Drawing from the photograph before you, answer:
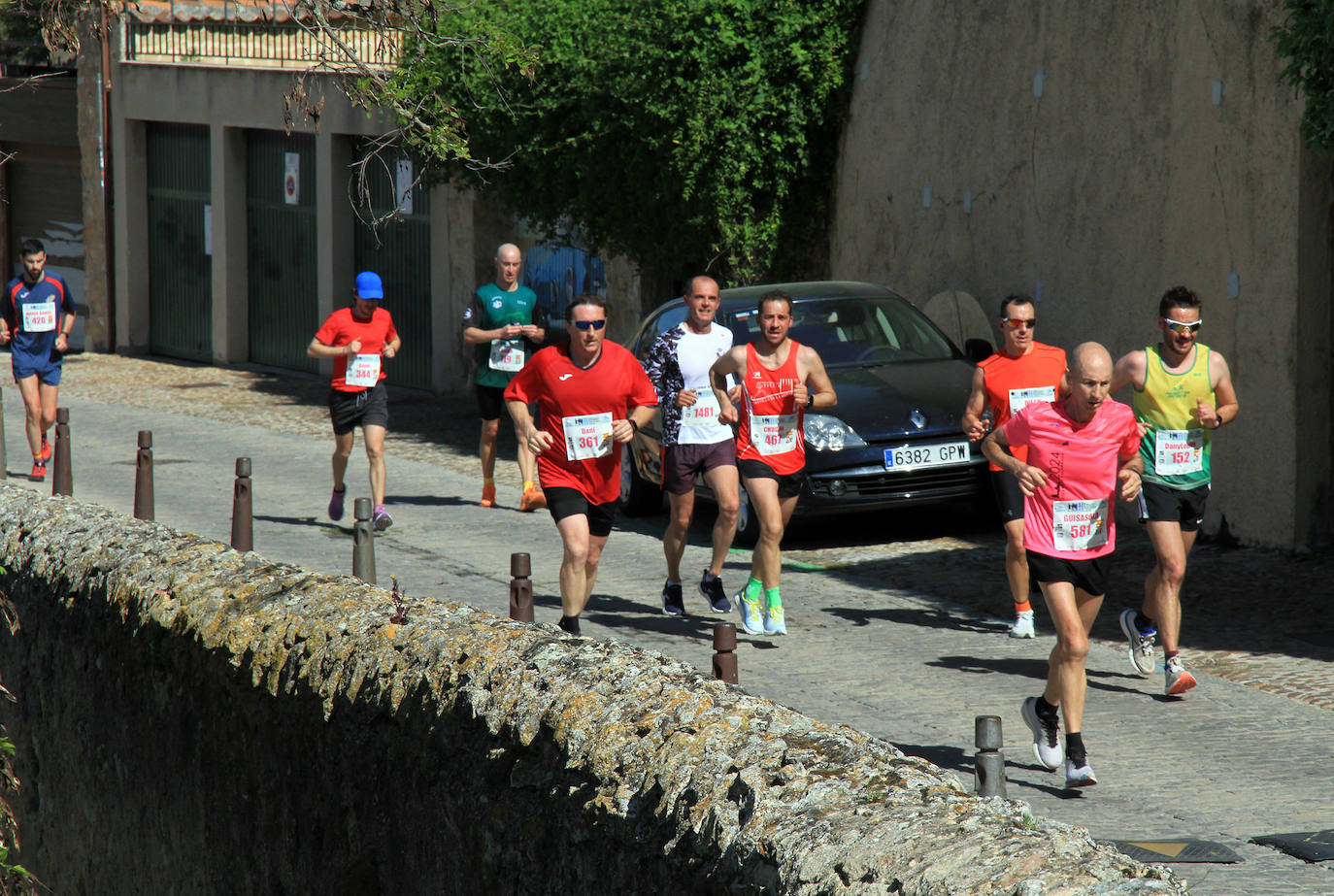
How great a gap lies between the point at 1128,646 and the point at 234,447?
10.7 meters

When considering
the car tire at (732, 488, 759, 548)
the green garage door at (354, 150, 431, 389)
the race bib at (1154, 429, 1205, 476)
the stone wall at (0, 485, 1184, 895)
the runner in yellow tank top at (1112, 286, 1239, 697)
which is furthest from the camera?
the green garage door at (354, 150, 431, 389)

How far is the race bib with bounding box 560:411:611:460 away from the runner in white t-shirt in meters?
1.06

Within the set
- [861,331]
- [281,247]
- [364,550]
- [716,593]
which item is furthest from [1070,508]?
[281,247]

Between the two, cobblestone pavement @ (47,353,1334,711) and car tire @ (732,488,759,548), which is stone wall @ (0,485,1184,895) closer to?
cobblestone pavement @ (47,353,1334,711)

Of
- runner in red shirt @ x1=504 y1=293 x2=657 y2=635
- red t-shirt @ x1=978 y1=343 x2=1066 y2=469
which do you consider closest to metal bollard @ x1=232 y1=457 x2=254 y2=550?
runner in red shirt @ x1=504 y1=293 x2=657 y2=635

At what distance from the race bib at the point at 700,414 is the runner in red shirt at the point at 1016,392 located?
1454 mm

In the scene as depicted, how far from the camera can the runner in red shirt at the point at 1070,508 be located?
6801 mm

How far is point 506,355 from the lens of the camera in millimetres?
13977

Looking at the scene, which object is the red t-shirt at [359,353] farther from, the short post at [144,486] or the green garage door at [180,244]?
the green garage door at [180,244]

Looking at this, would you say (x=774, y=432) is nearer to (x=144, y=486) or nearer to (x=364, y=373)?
(x=364, y=373)

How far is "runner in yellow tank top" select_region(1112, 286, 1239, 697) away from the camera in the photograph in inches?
322

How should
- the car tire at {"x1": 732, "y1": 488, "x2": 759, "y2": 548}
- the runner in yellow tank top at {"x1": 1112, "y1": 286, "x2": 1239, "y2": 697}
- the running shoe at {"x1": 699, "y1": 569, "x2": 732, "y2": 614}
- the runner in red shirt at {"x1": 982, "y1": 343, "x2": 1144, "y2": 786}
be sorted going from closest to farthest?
the runner in red shirt at {"x1": 982, "y1": 343, "x2": 1144, "y2": 786} < the runner in yellow tank top at {"x1": 1112, "y1": 286, "x2": 1239, "y2": 697} < the running shoe at {"x1": 699, "y1": 569, "x2": 732, "y2": 614} < the car tire at {"x1": 732, "y1": 488, "x2": 759, "y2": 548}

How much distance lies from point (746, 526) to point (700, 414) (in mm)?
2473

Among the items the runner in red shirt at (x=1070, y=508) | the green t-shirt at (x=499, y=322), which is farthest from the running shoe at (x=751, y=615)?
the green t-shirt at (x=499, y=322)
